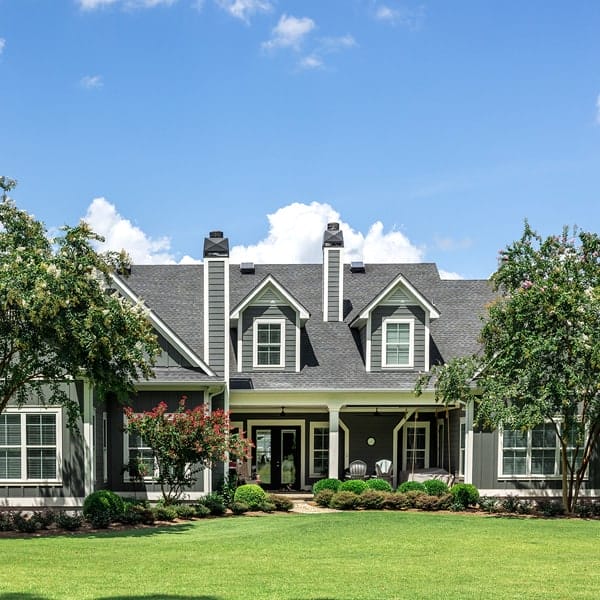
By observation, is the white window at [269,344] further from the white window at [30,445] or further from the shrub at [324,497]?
the white window at [30,445]

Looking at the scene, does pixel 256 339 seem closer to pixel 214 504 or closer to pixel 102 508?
pixel 214 504

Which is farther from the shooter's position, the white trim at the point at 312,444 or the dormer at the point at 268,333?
the white trim at the point at 312,444

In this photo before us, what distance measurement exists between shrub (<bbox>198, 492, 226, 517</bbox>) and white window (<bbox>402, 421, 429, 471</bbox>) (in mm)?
7312

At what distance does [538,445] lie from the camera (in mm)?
19906

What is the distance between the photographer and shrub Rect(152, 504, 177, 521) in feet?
55.3

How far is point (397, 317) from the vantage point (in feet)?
72.1

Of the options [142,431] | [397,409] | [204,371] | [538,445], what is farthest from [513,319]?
[142,431]

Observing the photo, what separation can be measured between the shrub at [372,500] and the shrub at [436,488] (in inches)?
54.3

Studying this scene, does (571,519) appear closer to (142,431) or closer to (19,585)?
(142,431)

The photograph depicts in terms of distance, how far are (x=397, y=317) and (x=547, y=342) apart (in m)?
5.95

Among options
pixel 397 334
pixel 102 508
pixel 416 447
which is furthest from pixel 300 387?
pixel 102 508

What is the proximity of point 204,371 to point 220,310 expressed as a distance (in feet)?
7.08

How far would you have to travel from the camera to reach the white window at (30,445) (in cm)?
1784

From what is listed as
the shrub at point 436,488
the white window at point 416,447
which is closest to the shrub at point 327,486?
the shrub at point 436,488
